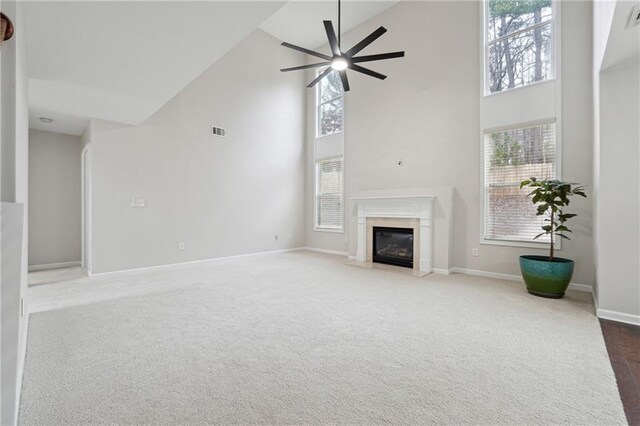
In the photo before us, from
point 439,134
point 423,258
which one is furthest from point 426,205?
point 439,134

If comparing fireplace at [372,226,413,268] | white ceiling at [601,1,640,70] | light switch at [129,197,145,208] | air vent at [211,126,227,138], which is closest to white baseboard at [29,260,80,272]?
light switch at [129,197,145,208]

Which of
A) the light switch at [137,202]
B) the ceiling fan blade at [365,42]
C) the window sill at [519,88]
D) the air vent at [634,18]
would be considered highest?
the ceiling fan blade at [365,42]

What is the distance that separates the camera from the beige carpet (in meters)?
1.57

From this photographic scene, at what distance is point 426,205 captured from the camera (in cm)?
514

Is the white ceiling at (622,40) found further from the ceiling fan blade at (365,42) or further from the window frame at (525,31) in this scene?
the ceiling fan blade at (365,42)

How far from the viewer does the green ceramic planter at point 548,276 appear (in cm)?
344

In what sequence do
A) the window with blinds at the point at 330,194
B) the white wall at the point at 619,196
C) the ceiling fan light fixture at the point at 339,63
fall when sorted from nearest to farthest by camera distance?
the white wall at the point at 619,196 → the ceiling fan light fixture at the point at 339,63 → the window with blinds at the point at 330,194

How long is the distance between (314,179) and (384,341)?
216 inches

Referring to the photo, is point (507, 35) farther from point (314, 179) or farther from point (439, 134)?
point (314, 179)

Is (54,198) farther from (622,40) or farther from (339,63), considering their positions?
(622,40)

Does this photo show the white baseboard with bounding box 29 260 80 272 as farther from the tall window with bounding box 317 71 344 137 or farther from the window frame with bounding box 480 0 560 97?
the window frame with bounding box 480 0 560 97

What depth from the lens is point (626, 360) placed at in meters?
2.11

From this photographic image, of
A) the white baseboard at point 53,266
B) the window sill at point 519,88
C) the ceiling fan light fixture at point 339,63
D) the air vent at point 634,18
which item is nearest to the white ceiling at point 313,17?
the window sill at point 519,88

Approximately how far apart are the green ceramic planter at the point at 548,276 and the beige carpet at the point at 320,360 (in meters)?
0.14
